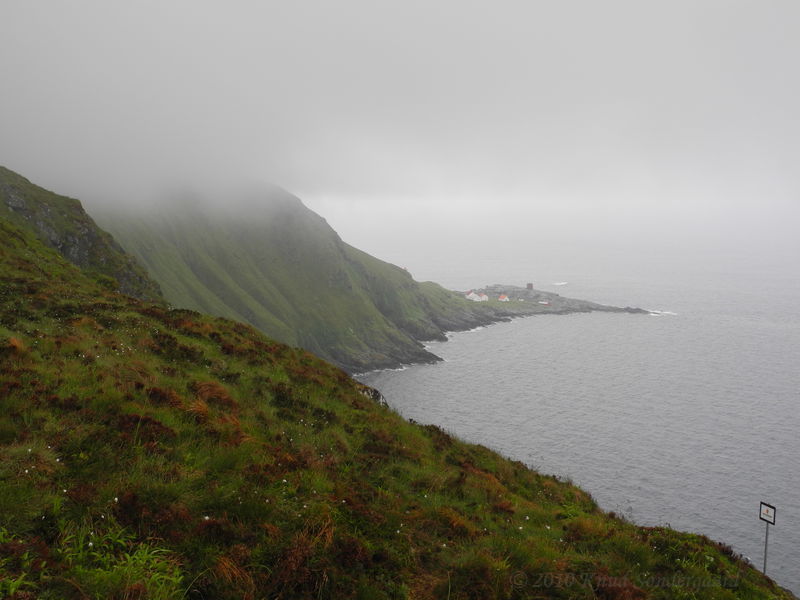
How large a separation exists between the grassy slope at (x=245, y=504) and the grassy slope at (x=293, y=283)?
106m

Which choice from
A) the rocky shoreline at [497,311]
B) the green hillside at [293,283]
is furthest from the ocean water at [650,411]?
Answer: the green hillside at [293,283]

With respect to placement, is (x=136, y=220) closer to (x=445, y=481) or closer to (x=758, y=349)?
(x=445, y=481)

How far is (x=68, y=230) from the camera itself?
71875mm

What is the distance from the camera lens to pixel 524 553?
31.3 feet

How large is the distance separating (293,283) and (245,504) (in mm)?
149625

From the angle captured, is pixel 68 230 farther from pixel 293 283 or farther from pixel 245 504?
pixel 293 283

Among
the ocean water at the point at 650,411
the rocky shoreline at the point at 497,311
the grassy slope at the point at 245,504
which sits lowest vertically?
the ocean water at the point at 650,411

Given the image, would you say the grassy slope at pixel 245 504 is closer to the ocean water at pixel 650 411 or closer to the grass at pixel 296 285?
the ocean water at pixel 650 411

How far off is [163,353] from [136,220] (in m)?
145

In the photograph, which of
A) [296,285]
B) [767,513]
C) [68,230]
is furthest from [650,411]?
[296,285]

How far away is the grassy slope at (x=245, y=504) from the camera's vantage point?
6.82 meters

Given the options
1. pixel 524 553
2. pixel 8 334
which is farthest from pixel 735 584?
pixel 8 334

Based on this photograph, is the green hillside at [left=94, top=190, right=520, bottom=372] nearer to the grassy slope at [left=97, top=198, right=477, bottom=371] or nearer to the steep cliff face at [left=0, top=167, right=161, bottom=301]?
the grassy slope at [left=97, top=198, right=477, bottom=371]

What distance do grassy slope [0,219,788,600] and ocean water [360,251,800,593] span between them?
125 feet
